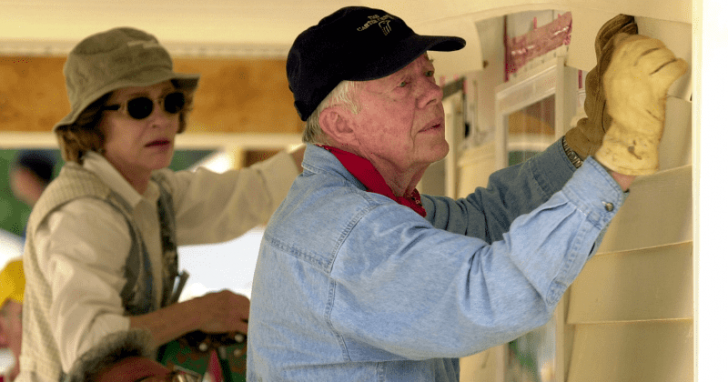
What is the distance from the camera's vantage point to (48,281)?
112 inches

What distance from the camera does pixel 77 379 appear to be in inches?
89.0

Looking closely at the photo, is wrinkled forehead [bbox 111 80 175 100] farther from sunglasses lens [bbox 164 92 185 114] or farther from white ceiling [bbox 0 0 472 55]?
white ceiling [bbox 0 0 472 55]

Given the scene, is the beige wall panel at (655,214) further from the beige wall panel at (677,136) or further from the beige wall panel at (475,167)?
the beige wall panel at (475,167)

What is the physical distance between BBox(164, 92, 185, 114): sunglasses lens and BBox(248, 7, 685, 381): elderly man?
1.68 metres

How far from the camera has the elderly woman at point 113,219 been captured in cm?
275

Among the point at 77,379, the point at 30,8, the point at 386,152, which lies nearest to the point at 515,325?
the point at 386,152

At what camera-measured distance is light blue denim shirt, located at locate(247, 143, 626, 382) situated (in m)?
1.16

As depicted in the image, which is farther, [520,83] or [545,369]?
[520,83]

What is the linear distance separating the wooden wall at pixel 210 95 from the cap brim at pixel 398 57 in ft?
11.5

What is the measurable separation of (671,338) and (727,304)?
0.42 m

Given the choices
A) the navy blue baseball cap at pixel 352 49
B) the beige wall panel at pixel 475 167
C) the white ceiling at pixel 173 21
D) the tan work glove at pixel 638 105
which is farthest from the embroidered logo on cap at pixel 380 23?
the white ceiling at pixel 173 21

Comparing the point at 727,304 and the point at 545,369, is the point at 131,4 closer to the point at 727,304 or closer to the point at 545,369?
the point at 545,369

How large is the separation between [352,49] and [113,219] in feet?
5.40

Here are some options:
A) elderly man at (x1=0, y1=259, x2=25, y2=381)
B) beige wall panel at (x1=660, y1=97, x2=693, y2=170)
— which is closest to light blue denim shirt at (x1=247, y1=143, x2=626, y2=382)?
beige wall panel at (x1=660, y1=97, x2=693, y2=170)
